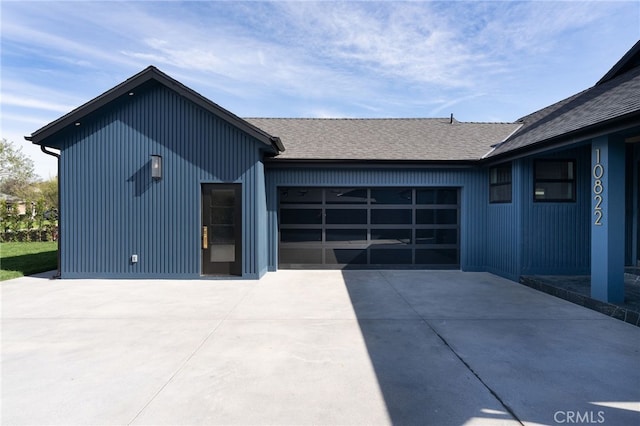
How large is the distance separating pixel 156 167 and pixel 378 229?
6.45 meters

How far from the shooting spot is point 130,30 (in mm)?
8789

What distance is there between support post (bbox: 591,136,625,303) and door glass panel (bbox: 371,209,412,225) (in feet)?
15.4

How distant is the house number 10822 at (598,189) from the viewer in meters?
5.70

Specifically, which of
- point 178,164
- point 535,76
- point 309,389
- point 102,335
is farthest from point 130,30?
point 535,76

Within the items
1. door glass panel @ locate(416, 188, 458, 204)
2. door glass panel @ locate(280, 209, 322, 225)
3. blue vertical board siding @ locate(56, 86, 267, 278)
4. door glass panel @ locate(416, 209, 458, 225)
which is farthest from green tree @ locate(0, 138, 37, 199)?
door glass panel @ locate(416, 209, 458, 225)

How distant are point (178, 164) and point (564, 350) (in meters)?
8.58

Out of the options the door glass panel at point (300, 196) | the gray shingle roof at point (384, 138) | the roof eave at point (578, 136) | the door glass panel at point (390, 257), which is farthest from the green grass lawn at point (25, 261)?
the roof eave at point (578, 136)

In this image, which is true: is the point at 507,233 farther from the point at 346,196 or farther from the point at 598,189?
the point at 346,196

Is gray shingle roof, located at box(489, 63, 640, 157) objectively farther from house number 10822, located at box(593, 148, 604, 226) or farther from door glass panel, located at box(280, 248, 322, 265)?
door glass panel, located at box(280, 248, 322, 265)

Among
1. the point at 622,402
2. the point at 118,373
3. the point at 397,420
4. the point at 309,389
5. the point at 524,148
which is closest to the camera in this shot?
the point at 397,420

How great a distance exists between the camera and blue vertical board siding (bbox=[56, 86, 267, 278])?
8.21m

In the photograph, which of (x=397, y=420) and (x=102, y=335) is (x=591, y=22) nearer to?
(x=397, y=420)

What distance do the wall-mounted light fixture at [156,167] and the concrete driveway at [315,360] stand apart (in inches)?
125

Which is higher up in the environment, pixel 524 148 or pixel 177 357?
pixel 524 148
